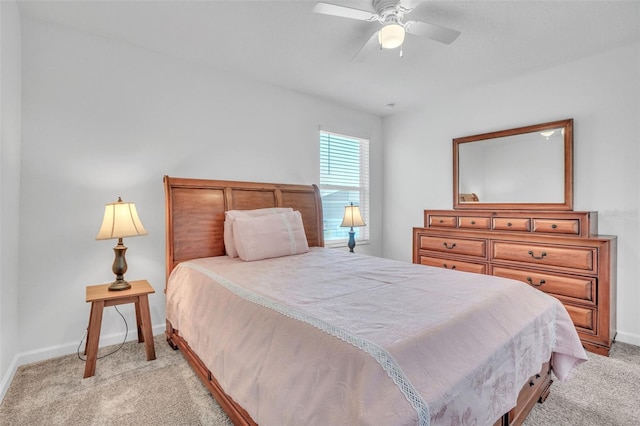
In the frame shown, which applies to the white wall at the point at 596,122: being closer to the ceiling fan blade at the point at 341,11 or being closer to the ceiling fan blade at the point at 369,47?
the ceiling fan blade at the point at 369,47

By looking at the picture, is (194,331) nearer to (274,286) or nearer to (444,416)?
(274,286)

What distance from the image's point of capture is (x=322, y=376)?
3.18 feet

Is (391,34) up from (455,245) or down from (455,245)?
up

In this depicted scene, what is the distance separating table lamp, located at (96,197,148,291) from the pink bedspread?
2.07ft

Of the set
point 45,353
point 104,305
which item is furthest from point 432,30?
point 45,353

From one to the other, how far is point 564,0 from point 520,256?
2.03m

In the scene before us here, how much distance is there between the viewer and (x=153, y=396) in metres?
1.83

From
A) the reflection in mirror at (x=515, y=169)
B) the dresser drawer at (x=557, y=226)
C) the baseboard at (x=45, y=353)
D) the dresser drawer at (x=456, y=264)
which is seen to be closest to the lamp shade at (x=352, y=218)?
the dresser drawer at (x=456, y=264)

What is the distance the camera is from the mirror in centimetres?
→ 299

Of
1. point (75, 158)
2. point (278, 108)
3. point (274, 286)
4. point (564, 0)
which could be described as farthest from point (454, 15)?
point (75, 158)

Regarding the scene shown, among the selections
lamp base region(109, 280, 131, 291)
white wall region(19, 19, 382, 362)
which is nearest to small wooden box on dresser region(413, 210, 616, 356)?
white wall region(19, 19, 382, 362)

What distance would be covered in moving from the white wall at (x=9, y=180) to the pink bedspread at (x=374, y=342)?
113cm

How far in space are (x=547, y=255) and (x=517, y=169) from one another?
1.05 meters

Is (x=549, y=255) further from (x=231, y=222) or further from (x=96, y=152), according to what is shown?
(x=96, y=152)
